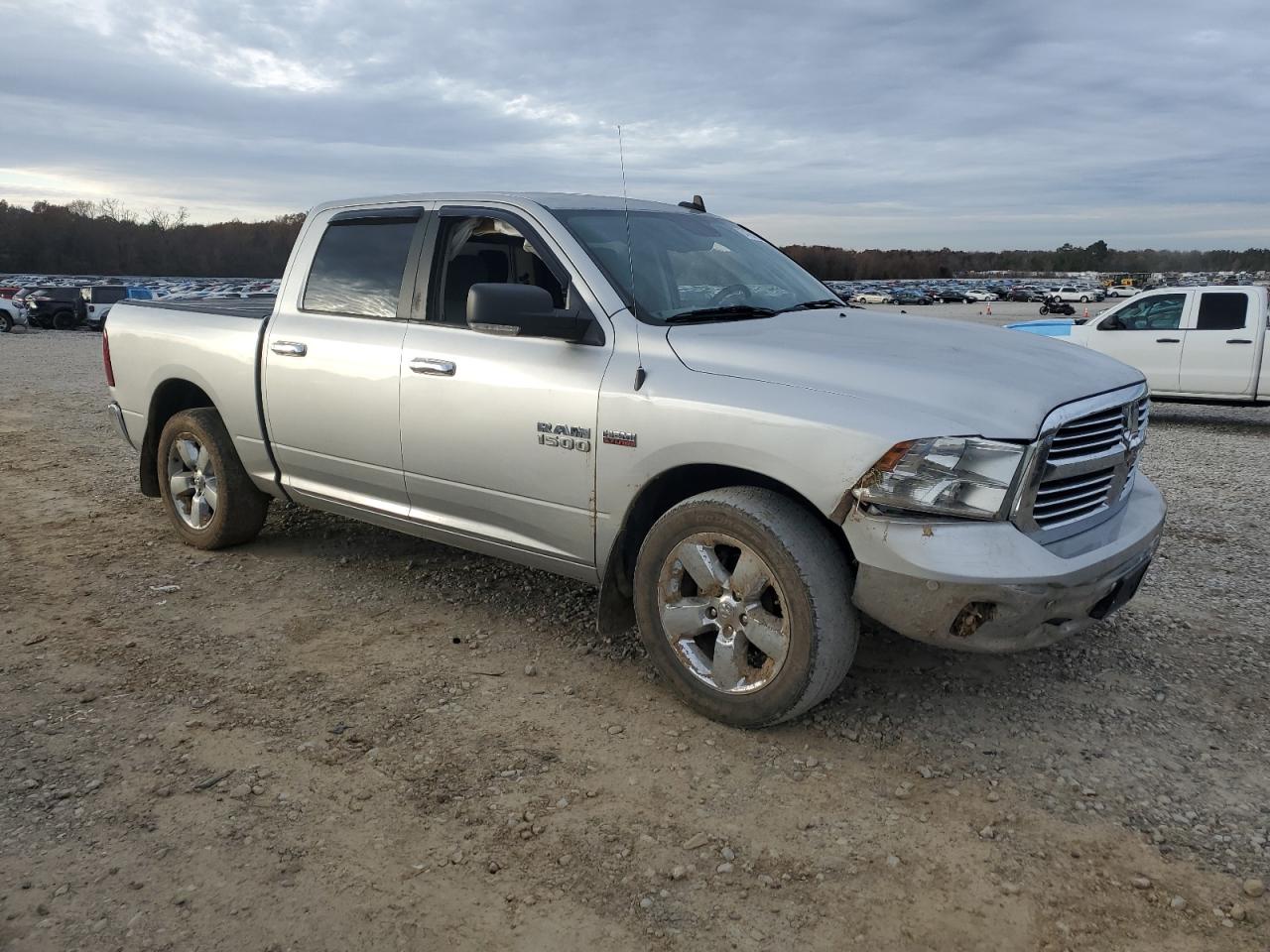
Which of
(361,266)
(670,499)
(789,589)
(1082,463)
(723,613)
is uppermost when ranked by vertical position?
(361,266)

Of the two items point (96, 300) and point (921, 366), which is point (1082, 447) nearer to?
point (921, 366)

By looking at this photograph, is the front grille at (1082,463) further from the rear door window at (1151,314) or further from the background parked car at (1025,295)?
the background parked car at (1025,295)

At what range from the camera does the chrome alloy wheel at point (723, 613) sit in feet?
10.8

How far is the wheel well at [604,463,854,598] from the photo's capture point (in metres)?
3.38

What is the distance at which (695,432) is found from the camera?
3400 mm

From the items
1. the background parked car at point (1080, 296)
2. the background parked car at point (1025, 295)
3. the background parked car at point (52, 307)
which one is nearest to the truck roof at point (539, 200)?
the background parked car at point (52, 307)

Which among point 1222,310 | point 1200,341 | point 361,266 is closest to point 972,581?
point 361,266

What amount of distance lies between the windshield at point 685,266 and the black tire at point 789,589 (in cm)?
85

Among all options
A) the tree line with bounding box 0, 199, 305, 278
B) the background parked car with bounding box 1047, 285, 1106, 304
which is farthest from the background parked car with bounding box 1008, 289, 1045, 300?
the tree line with bounding box 0, 199, 305, 278

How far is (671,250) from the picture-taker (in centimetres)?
429

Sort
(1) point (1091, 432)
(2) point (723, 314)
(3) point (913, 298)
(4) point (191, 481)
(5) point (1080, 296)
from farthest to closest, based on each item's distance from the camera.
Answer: (3) point (913, 298) → (5) point (1080, 296) → (4) point (191, 481) → (2) point (723, 314) → (1) point (1091, 432)

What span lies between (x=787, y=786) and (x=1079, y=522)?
1.39 m

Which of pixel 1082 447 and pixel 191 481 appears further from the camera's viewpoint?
pixel 191 481

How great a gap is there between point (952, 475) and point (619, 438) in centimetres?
122
